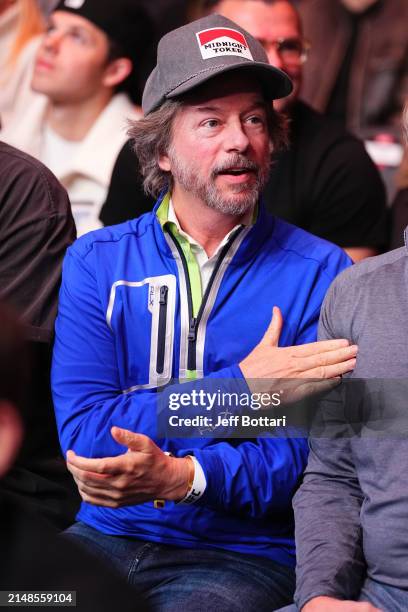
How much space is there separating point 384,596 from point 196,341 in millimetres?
613

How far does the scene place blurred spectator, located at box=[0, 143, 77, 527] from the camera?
224 cm

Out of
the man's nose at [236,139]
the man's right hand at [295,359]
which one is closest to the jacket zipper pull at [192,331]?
the man's right hand at [295,359]

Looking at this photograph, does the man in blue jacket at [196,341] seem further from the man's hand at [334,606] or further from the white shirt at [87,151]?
the white shirt at [87,151]

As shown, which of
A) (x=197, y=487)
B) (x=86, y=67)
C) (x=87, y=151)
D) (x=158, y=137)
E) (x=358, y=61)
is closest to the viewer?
(x=197, y=487)

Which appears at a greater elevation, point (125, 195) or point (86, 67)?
point (86, 67)

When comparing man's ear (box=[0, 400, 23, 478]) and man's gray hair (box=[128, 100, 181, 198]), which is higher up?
man's gray hair (box=[128, 100, 181, 198])

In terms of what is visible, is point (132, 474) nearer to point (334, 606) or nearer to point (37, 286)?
point (334, 606)

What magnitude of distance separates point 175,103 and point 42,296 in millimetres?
473

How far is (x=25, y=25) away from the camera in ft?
13.6

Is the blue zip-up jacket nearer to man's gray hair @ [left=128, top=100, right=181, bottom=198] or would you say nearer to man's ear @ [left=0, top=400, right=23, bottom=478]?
man's gray hair @ [left=128, top=100, right=181, bottom=198]

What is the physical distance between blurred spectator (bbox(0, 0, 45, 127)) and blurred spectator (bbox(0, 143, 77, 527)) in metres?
1.69

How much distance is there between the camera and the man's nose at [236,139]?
86.2 inches

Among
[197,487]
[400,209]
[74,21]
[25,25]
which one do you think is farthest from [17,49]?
[197,487]

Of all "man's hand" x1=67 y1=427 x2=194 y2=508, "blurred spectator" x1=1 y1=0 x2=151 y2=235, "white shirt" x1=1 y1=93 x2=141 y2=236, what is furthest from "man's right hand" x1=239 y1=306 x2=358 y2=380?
"blurred spectator" x1=1 y1=0 x2=151 y2=235
